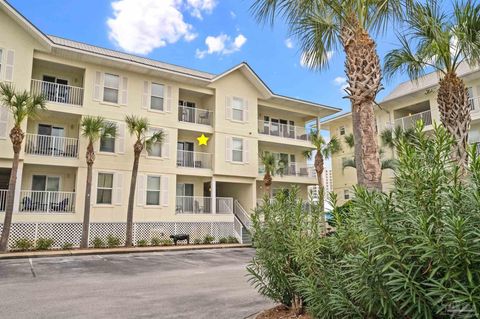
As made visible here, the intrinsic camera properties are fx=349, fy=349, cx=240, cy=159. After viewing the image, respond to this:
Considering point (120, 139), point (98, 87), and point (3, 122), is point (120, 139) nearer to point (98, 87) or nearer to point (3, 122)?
point (98, 87)

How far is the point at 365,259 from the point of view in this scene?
304 centimetres

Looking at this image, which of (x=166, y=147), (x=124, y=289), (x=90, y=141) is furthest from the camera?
(x=166, y=147)

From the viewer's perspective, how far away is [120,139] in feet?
67.2

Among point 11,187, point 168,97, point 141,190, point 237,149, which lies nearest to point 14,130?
point 11,187

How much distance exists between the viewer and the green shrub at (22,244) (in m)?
16.5

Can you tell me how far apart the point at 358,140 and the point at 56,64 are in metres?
18.6

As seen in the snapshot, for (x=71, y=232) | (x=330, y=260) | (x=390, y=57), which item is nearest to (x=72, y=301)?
(x=330, y=260)

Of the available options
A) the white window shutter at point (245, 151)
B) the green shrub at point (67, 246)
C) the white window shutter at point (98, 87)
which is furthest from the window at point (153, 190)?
the white window shutter at point (245, 151)

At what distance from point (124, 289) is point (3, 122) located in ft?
44.5

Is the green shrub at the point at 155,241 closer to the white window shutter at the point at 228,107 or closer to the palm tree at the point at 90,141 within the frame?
the palm tree at the point at 90,141

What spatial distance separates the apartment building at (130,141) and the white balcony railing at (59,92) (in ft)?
0.18

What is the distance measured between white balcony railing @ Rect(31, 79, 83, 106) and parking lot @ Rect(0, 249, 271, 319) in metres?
9.26

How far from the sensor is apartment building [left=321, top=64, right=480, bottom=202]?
2322 centimetres

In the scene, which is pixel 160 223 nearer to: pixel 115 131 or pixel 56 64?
pixel 115 131
